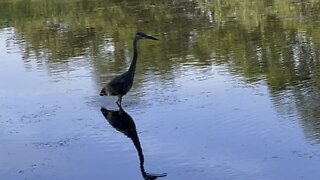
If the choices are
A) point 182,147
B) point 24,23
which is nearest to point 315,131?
point 182,147

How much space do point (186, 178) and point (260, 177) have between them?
2.37 ft

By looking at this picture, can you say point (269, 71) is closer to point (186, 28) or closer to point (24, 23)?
point (186, 28)

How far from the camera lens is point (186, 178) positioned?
7.21 m

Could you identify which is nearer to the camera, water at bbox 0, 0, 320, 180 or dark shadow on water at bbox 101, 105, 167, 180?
water at bbox 0, 0, 320, 180

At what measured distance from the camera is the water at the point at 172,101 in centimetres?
784

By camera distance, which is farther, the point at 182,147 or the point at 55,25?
the point at 55,25

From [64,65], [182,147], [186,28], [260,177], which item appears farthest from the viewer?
[186,28]

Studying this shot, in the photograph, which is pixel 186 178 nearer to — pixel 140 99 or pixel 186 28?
pixel 140 99

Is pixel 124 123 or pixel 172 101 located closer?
pixel 124 123

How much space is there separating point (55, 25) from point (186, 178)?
1674 cm

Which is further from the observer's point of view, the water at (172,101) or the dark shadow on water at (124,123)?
the dark shadow on water at (124,123)

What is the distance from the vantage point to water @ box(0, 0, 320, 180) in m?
7.84

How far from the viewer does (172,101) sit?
10750 millimetres

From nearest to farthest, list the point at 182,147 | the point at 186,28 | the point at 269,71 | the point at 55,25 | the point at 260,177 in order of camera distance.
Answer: the point at 260,177 → the point at 182,147 → the point at 269,71 → the point at 186,28 → the point at 55,25
